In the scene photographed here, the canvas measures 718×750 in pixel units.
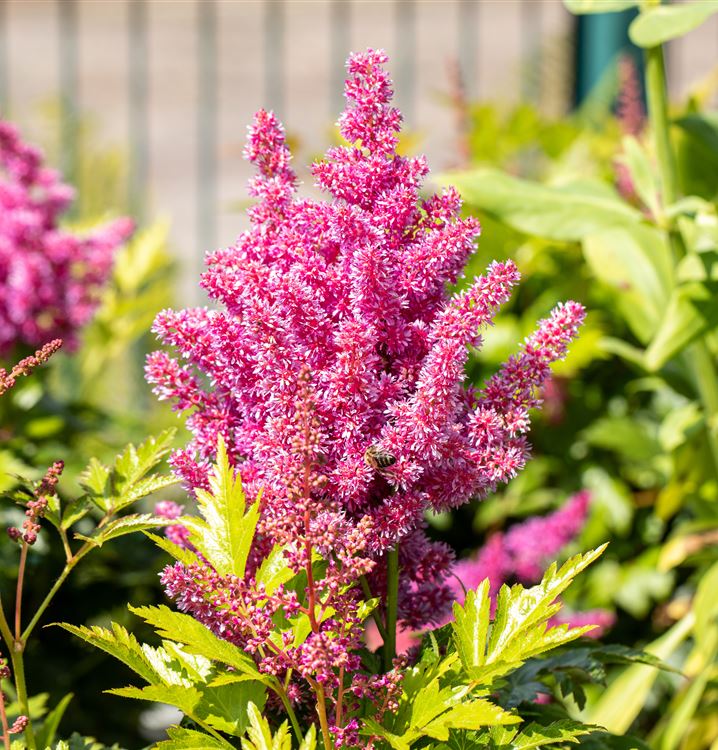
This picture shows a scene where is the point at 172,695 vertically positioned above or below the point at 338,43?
below

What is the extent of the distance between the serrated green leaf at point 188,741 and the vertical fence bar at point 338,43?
3.75 meters

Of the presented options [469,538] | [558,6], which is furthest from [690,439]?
[558,6]

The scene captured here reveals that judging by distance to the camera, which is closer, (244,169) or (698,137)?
(698,137)

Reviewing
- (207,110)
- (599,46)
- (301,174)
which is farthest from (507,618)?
(207,110)

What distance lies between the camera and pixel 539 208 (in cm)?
164

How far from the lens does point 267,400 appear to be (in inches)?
36.6

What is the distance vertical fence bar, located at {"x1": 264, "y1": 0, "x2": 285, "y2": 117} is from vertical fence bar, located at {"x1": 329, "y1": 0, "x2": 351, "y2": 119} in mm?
187

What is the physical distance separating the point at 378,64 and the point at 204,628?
45 centimetres

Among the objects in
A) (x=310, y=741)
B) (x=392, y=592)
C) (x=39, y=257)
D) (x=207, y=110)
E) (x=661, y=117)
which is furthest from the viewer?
(x=207, y=110)

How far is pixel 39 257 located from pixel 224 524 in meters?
1.30

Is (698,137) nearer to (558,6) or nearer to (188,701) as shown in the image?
(188,701)

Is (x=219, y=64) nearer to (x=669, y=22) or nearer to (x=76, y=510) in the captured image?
(x=669, y=22)

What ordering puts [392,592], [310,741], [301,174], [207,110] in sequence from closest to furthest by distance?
[310,741], [392,592], [301,174], [207,110]

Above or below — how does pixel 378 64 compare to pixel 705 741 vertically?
above
